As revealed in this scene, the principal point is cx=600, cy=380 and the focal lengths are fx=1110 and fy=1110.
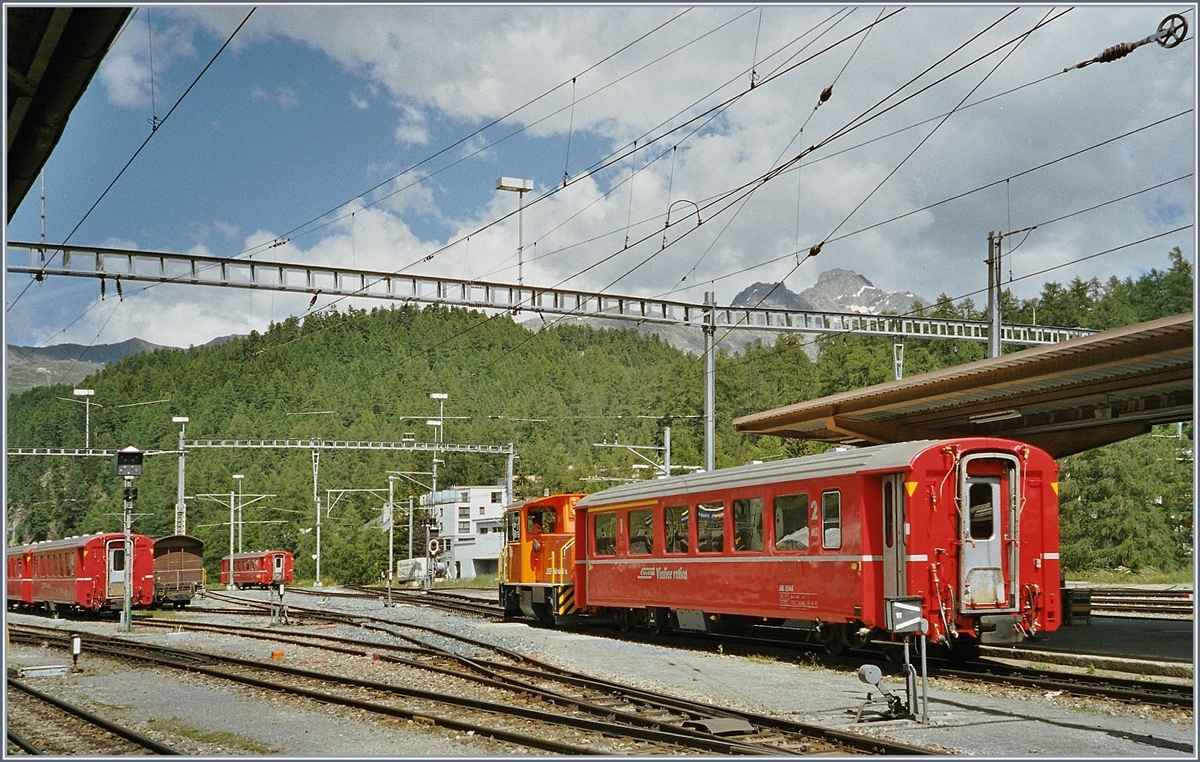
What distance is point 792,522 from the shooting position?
1639 centimetres

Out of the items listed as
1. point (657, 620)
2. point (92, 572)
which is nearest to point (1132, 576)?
point (657, 620)

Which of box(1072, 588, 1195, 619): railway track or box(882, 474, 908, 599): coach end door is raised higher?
box(882, 474, 908, 599): coach end door

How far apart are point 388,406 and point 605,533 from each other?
76358 millimetres

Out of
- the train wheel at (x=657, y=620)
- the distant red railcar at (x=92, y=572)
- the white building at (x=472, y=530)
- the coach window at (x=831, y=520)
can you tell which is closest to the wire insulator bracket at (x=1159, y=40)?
the coach window at (x=831, y=520)

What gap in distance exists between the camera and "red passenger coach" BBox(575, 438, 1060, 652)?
14.2 meters

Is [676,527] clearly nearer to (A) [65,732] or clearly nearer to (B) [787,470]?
(B) [787,470]

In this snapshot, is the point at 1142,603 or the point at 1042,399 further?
the point at 1142,603

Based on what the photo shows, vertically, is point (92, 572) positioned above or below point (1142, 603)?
above

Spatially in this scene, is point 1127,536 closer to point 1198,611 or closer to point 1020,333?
point 1020,333

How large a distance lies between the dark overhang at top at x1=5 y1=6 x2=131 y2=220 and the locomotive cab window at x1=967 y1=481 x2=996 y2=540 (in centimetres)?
1130

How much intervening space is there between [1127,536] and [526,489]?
34.9 m

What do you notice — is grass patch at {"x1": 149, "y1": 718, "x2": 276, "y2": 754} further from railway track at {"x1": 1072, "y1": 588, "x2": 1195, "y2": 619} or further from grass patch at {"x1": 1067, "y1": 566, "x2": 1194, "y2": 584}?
grass patch at {"x1": 1067, "y1": 566, "x2": 1194, "y2": 584}

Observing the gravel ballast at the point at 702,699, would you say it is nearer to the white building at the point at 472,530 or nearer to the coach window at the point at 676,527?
the coach window at the point at 676,527

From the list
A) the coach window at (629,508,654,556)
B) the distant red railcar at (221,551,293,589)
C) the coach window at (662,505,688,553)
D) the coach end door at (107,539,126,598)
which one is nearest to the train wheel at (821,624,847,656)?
Answer: the coach window at (662,505,688,553)
